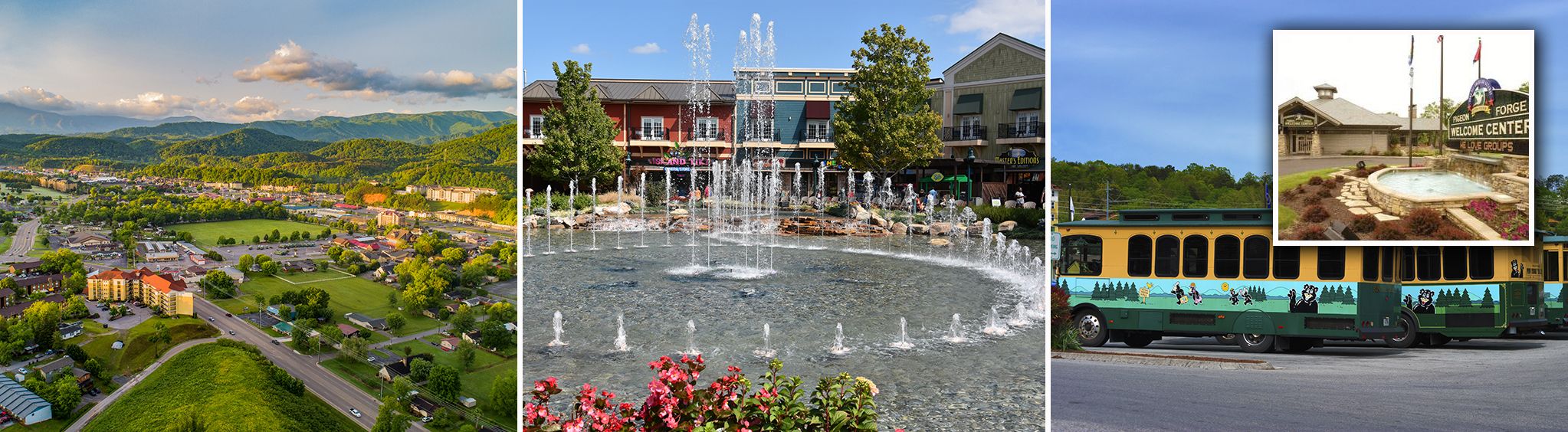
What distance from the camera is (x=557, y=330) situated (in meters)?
6.41

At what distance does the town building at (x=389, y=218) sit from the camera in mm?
5062

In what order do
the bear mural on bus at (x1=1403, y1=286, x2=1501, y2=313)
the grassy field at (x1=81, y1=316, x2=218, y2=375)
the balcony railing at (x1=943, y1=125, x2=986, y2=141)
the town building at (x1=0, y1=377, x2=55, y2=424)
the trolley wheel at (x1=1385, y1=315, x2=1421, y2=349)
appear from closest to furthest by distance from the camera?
the town building at (x1=0, y1=377, x2=55, y2=424)
the grassy field at (x1=81, y1=316, x2=218, y2=375)
the bear mural on bus at (x1=1403, y1=286, x2=1501, y2=313)
the trolley wheel at (x1=1385, y1=315, x2=1421, y2=349)
the balcony railing at (x1=943, y1=125, x2=986, y2=141)

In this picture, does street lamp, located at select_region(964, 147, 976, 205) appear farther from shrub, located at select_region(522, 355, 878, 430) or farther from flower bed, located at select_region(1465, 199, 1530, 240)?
shrub, located at select_region(522, 355, 878, 430)

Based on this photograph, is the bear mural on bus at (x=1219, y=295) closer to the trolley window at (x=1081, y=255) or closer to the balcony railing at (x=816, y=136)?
the trolley window at (x=1081, y=255)

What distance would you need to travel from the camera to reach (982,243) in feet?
28.0

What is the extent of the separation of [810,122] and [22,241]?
7200 millimetres

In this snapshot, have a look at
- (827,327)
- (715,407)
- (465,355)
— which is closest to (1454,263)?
(827,327)

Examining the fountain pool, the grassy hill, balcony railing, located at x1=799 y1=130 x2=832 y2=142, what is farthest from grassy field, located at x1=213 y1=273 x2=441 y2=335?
balcony railing, located at x1=799 y1=130 x2=832 y2=142

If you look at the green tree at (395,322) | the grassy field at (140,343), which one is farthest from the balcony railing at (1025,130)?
the grassy field at (140,343)

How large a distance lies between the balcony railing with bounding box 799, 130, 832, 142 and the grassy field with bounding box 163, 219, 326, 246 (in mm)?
5755

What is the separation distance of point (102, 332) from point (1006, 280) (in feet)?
23.9

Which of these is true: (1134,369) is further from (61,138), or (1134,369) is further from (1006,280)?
(61,138)

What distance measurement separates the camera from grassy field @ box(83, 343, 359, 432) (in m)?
4.00

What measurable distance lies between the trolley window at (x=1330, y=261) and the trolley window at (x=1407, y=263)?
0.47 meters
